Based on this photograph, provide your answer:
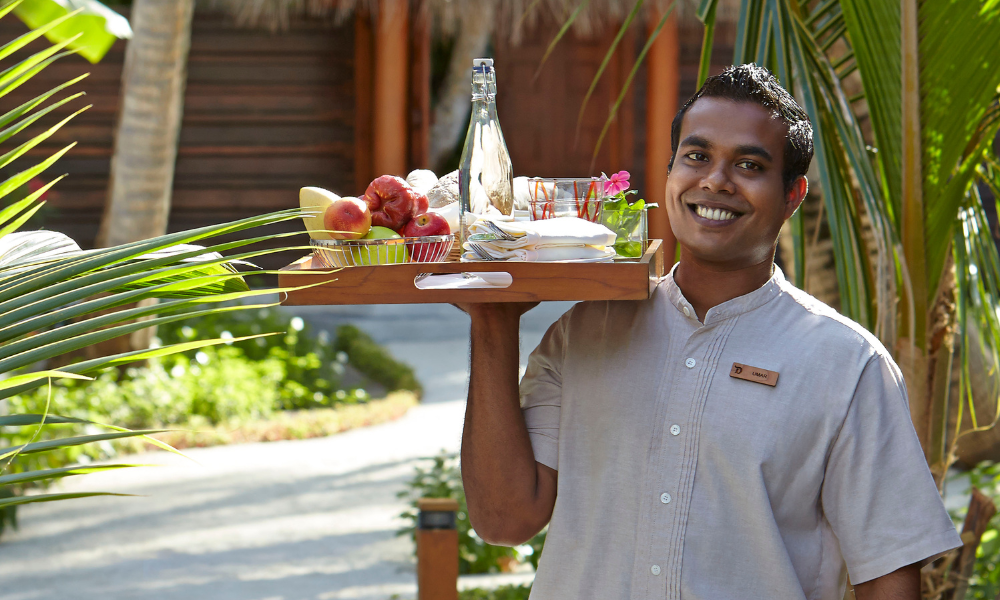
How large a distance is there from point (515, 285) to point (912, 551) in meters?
0.66

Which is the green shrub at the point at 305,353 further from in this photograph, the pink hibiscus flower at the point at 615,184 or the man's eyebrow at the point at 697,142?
the man's eyebrow at the point at 697,142

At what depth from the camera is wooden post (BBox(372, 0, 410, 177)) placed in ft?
27.0

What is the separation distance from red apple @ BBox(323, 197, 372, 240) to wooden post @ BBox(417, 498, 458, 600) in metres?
1.47

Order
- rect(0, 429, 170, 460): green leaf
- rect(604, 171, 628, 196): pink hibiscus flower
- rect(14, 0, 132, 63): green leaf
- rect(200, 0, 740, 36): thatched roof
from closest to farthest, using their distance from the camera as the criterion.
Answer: rect(0, 429, 170, 460): green leaf, rect(604, 171, 628, 196): pink hibiscus flower, rect(14, 0, 132, 63): green leaf, rect(200, 0, 740, 36): thatched roof

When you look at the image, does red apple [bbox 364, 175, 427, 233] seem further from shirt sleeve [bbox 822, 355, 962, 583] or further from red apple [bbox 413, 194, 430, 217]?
shirt sleeve [bbox 822, 355, 962, 583]

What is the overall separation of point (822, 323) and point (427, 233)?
23.6 inches

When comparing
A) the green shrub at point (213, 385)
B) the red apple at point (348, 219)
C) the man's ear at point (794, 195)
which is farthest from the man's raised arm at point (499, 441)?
the green shrub at point (213, 385)

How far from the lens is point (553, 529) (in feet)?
5.02

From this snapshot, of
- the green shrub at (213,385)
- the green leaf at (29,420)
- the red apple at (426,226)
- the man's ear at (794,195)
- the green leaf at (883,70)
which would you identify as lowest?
the green shrub at (213,385)

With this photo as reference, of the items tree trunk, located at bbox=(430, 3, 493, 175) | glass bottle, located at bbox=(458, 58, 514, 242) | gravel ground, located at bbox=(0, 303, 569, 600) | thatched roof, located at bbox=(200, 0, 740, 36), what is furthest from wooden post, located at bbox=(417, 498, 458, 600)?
tree trunk, located at bbox=(430, 3, 493, 175)

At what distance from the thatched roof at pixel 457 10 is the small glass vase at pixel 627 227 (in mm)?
6521

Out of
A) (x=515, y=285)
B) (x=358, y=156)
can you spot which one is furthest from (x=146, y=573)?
(x=358, y=156)

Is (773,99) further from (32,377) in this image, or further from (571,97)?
(571,97)

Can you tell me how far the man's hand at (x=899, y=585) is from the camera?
1.38m
